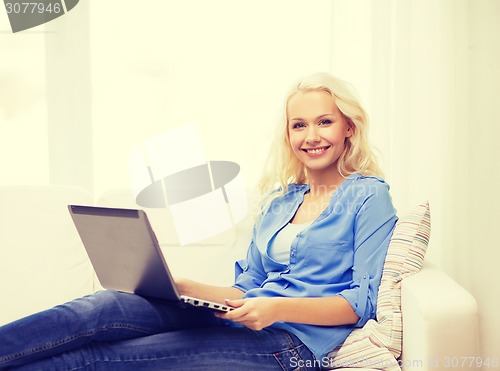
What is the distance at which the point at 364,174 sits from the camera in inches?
68.9

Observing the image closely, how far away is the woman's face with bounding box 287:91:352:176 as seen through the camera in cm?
174

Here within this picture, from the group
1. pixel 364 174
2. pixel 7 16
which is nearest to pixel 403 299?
pixel 364 174

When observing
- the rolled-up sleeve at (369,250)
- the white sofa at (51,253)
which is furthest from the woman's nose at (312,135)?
the white sofa at (51,253)

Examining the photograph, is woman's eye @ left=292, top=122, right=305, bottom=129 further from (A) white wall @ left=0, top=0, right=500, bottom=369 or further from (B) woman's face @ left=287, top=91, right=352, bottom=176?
(A) white wall @ left=0, top=0, right=500, bottom=369

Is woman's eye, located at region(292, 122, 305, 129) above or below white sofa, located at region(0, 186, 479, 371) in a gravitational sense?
above

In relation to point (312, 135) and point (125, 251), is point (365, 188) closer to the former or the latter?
point (312, 135)

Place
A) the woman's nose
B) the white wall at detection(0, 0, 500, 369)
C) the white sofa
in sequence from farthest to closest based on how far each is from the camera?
the white wall at detection(0, 0, 500, 369)
the white sofa
the woman's nose

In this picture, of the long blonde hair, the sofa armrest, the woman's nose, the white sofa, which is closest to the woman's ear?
the long blonde hair

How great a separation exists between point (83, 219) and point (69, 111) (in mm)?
1199

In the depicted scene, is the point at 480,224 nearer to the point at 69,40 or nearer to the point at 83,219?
the point at 83,219

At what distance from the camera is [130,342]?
1.39 metres

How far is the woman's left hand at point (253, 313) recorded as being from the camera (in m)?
1.36

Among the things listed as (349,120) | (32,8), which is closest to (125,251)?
(349,120)

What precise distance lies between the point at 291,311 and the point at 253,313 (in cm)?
12
